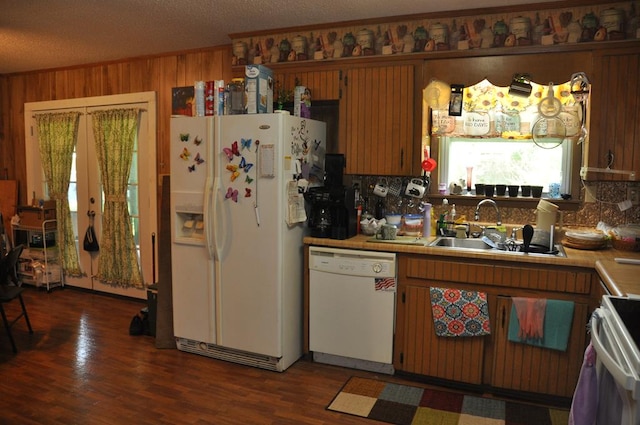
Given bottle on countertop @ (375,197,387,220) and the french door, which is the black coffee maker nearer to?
→ bottle on countertop @ (375,197,387,220)

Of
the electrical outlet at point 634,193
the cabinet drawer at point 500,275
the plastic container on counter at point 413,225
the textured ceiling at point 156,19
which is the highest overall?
the textured ceiling at point 156,19

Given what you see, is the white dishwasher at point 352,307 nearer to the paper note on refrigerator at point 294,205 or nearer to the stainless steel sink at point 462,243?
the paper note on refrigerator at point 294,205

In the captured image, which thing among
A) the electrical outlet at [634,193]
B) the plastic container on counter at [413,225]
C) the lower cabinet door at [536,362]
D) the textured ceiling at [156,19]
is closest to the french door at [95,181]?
the textured ceiling at [156,19]

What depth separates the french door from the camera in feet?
16.0

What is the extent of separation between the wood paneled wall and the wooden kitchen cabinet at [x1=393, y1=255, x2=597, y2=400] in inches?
103

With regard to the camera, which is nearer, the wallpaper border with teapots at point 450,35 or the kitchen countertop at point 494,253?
the kitchen countertop at point 494,253

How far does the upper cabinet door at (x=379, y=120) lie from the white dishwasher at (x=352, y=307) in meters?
0.73

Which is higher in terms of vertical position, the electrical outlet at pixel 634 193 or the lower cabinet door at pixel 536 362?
the electrical outlet at pixel 634 193

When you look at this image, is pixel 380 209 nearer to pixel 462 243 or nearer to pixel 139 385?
pixel 462 243

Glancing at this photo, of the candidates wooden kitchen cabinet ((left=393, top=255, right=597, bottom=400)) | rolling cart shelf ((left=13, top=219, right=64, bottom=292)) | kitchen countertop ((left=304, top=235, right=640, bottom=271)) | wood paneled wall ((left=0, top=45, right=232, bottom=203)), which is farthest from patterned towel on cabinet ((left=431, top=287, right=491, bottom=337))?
rolling cart shelf ((left=13, top=219, right=64, bottom=292))

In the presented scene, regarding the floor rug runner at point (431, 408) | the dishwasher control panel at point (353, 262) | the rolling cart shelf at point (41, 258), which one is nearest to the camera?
the floor rug runner at point (431, 408)

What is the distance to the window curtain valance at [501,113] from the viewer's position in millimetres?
3375

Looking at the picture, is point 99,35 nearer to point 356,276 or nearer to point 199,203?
point 199,203

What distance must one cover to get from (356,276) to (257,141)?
1.11 metres
